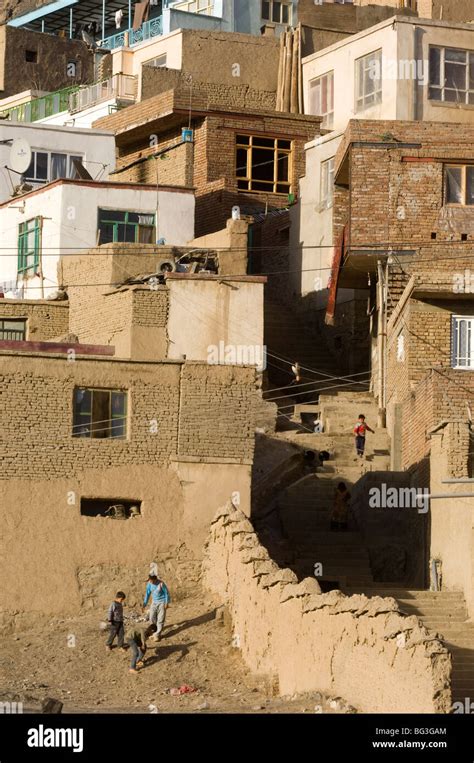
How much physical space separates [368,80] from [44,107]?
11.3m

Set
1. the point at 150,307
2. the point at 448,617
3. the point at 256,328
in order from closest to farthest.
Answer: the point at 448,617 → the point at 150,307 → the point at 256,328

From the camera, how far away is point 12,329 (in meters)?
40.1

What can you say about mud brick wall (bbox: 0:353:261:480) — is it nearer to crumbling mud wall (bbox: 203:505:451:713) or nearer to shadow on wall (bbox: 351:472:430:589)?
crumbling mud wall (bbox: 203:505:451:713)

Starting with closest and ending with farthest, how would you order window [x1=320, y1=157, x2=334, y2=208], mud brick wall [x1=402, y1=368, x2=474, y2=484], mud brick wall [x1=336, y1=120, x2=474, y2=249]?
mud brick wall [x1=402, y1=368, x2=474, y2=484] < mud brick wall [x1=336, y1=120, x2=474, y2=249] < window [x1=320, y1=157, x2=334, y2=208]

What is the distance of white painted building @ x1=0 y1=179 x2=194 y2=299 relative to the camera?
137 ft

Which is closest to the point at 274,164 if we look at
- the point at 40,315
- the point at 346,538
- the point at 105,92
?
the point at 105,92

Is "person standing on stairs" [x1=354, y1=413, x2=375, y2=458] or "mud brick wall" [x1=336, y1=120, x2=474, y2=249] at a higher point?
"mud brick wall" [x1=336, y1=120, x2=474, y2=249]

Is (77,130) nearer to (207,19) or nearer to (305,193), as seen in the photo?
(305,193)

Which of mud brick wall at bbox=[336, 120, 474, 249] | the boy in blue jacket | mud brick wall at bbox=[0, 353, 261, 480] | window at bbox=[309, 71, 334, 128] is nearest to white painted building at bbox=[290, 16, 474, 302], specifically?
window at bbox=[309, 71, 334, 128]

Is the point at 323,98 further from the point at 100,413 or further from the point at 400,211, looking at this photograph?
the point at 100,413

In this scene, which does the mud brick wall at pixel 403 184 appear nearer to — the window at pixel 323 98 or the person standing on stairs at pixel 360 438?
the person standing on stairs at pixel 360 438

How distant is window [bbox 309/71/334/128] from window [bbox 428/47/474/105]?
11.9ft

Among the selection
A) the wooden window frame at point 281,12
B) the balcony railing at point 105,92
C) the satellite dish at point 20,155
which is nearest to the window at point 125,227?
the satellite dish at point 20,155
